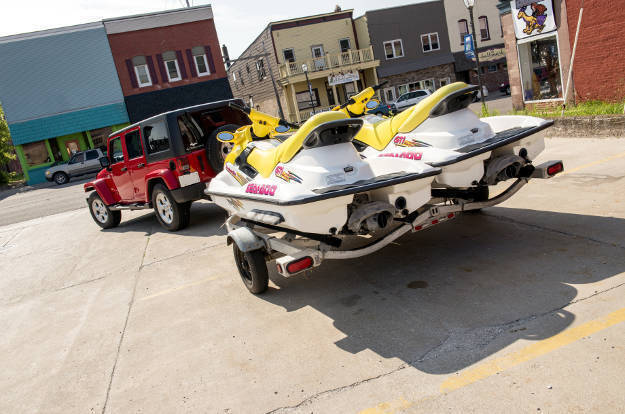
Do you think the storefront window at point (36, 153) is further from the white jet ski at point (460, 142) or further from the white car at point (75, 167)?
the white jet ski at point (460, 142)

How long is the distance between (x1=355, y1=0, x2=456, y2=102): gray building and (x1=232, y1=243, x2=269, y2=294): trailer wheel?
3668cm

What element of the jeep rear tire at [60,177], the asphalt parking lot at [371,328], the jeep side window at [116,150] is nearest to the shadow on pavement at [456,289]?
the asphalt parking lot at [371,328]

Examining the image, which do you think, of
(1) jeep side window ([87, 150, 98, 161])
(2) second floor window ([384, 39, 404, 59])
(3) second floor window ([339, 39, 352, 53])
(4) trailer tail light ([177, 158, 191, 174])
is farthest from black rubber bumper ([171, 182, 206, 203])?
(2) second floor window ([384, 39, 404, 59])

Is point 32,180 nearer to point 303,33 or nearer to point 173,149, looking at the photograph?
point 303,33

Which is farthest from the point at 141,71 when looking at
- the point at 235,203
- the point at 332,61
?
the point at 235,203

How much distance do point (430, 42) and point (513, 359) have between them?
41.1 metres

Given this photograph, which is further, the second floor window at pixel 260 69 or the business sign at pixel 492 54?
the business sign at pixel 492 54

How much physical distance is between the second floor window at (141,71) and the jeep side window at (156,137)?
25.4m

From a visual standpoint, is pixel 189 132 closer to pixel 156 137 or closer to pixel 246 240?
pixel 156 137

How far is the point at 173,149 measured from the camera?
7.82 metres

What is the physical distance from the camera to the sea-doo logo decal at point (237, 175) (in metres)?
5.32

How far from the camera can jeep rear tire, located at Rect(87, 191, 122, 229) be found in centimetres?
1036

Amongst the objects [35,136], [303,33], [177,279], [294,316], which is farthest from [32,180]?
[294,316]

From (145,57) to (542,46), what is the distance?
83.5 feet
